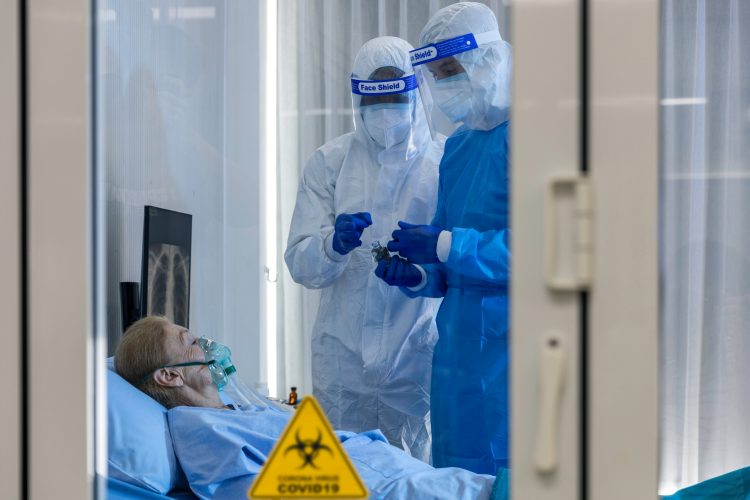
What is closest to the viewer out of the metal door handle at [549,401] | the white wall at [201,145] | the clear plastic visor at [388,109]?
the metal door handle at [549,401]

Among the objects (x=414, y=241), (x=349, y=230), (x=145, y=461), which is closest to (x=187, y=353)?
(x=145, y=461)

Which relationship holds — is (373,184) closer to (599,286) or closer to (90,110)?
(90,110)

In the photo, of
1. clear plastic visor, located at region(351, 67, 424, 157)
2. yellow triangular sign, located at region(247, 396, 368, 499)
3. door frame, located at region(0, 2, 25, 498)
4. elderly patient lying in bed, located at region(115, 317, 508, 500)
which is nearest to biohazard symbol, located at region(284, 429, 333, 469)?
yellow triangular sign, located at region(247, 396, 368, 499)

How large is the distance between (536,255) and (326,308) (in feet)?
2.51

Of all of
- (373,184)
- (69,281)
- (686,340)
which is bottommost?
(686,340)

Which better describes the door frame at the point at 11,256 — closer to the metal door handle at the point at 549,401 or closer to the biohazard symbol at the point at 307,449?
the biohazard symbol at the point at 307,449

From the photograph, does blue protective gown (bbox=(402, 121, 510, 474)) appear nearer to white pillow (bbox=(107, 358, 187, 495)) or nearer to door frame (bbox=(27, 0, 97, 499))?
white pillow (bbox=(107, 358, 187, 495))

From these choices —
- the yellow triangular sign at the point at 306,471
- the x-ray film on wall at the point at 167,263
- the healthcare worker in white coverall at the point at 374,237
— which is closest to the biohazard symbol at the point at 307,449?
the yellow triangular sign at the point at 306,471

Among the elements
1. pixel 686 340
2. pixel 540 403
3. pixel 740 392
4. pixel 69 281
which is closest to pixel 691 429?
pixel 686 340

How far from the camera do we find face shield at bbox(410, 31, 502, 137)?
1.54 meters

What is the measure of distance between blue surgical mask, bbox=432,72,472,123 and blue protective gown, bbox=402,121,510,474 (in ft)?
0.20

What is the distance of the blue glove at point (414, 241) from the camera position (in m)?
1.62

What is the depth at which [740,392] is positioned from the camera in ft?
5.30

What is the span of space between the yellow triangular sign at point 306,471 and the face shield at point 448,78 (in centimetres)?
77
